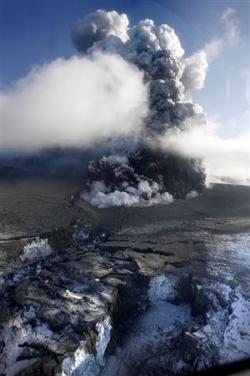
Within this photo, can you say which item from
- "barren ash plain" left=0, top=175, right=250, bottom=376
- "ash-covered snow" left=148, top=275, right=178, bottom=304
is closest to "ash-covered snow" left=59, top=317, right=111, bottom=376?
"barren ash plain" left=0, top=175, right=250, bottom=376

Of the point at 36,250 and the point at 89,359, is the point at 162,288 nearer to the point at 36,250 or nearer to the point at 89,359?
the point at 89,359

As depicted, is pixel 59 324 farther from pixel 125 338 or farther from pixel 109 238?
pixel 109 238

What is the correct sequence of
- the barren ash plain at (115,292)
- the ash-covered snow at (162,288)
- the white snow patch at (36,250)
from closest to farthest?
the barren ash plain at (115,292), the ash-covered snow at (162,288), the white snow patch at (36,250)

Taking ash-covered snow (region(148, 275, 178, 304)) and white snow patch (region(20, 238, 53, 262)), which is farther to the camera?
white snow patch (region(20, 238, 53, 262))

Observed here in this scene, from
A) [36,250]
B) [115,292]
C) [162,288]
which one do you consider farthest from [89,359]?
[36,250]

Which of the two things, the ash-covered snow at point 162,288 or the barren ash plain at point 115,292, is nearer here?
the barren ash plain at point 115,292

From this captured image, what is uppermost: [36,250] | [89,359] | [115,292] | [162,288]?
[36,250]

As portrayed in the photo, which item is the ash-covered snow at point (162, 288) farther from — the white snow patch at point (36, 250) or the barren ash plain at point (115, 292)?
the white snow patch at point (36, 250)

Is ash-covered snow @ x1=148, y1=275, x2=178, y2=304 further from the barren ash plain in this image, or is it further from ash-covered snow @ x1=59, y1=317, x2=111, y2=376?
ash-covered snow @ x1=59, y1=317, x2=111, y2=376

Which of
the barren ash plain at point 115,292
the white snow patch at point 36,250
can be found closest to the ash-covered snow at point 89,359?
the barren ash plain at point 115,292
